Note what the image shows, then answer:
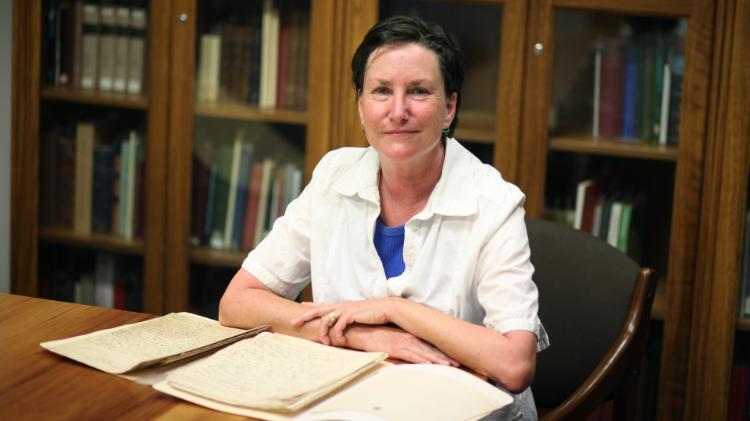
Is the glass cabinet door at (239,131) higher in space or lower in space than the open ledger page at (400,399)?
higher

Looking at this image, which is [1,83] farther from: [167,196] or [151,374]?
[151,374]

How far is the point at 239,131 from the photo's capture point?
2.83 metres

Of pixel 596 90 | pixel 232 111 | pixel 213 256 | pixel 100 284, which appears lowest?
pixel 100 284

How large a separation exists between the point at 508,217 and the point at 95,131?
1.73m

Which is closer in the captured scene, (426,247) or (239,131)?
(426,247)

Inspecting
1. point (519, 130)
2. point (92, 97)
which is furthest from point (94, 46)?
point (519, 130)

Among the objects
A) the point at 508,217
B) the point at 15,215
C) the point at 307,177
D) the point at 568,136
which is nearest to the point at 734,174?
the point at 568,136

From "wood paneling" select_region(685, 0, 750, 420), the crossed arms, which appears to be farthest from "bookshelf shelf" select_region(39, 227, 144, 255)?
"wood paneling" select_region(685, 0, 750, 420)

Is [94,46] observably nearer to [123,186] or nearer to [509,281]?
[123,186]

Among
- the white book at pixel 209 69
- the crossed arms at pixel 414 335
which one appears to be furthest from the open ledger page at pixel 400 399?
the white book at pixel 209 69

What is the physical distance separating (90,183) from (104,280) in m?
0.32

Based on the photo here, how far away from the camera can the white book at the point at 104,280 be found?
3010 mm

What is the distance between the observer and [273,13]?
2766mm

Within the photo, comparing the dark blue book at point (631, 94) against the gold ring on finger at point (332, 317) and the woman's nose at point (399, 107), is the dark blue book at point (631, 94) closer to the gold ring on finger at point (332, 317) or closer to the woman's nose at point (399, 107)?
the woman's nose at point (399, 107)
